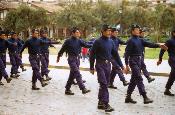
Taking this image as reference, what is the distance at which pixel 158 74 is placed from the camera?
1725 cm

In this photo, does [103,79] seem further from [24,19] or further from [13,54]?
[24,19]

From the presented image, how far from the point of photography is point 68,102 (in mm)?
10867

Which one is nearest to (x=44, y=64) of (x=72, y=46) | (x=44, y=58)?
(x=44, y=58)

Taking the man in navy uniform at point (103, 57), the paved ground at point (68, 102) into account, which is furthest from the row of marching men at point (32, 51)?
the man in navy uniform at point (103, 57)

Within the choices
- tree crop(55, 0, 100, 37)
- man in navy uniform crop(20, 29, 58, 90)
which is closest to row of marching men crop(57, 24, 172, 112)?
man in navy uniform crop(20, 29, 58, 90)

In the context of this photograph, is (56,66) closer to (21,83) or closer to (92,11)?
(21,83)

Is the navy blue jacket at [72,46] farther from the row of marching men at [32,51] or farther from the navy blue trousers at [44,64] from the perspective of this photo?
the navy blue trousers at [44,64]

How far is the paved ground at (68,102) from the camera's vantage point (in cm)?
953

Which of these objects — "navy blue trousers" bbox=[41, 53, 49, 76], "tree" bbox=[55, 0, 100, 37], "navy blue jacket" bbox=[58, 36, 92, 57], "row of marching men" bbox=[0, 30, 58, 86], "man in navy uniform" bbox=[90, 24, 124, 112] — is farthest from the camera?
"tree" bbox=[55, 0, 100, 37]

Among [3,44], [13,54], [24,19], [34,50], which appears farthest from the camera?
[24,19]

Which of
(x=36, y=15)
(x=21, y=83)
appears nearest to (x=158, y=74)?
(x=21, y=83)

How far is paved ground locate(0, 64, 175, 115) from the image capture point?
9.53 m

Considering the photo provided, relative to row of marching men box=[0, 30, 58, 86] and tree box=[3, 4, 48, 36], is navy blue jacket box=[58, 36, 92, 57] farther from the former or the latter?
tree box=[3, 4, 48, 36]

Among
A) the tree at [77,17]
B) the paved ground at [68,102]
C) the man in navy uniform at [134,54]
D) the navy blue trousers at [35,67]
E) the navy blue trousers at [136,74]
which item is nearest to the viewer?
the paved ground at [68,102]
